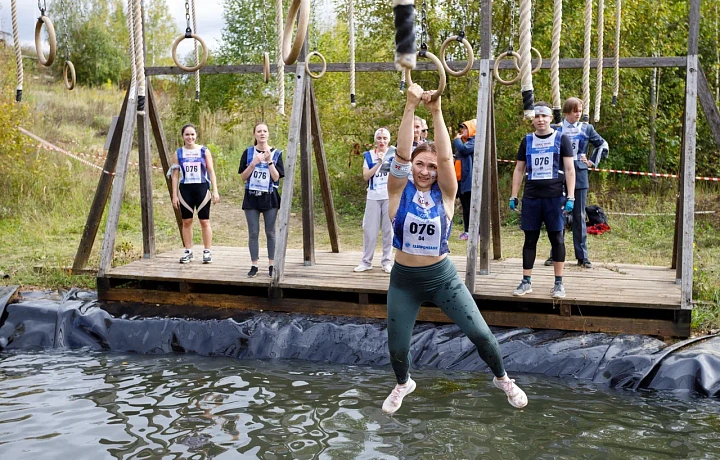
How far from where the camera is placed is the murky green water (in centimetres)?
480

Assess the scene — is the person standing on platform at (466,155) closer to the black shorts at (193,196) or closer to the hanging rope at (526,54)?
the black shorts at (193,196)

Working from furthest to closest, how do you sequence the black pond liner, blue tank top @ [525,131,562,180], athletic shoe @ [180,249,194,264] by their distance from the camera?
athletic shoe @ [180,249,194,264] → blue tank top @ [525,131,562,180] → the black pond liner

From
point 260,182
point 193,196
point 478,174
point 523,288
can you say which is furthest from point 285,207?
point 523,288

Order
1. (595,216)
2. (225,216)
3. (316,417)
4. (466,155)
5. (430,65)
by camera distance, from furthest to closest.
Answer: (225,216), (595,216), (466,155), (430,65), (316,417)

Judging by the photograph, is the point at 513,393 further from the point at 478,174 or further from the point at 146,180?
the point at 146,180

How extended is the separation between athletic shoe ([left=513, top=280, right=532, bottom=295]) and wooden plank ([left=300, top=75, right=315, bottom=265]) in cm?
239

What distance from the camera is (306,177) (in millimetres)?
8078

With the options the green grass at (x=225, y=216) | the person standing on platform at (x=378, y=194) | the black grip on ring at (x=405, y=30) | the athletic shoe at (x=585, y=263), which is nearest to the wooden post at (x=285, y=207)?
the person standing on platform at (x=378, y=194)

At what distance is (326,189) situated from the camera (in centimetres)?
848

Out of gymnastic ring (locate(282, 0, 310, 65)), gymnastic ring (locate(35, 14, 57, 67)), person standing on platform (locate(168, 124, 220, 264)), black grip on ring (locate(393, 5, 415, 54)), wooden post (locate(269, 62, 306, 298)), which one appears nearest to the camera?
black grip on ring (locate(393, 5, 415, 54))

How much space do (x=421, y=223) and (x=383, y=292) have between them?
2.63m

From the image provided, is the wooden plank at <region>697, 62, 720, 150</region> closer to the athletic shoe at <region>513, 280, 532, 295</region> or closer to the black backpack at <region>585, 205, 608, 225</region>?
the athletic shoe at <region>513, 280, 532, 295</region>

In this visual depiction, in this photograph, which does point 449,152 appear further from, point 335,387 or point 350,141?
point 350,141

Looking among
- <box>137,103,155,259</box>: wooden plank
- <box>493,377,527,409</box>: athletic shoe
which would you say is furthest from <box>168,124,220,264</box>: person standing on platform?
<box>493,377,527,409</box>: athletic shoe
